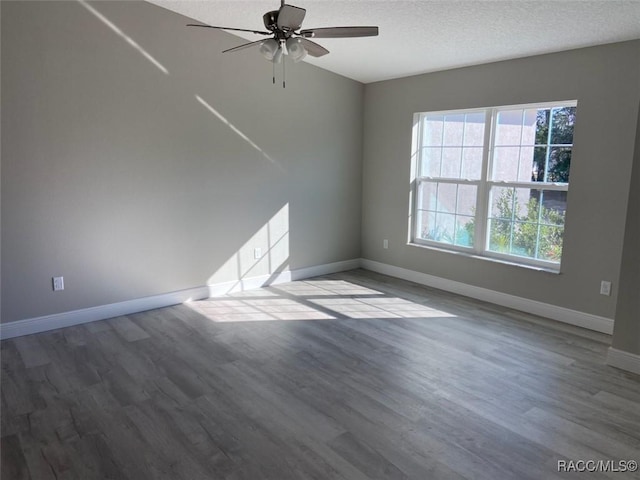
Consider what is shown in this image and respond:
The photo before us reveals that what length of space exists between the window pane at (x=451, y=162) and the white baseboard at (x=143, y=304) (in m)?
1.90

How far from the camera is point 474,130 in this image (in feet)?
15.7

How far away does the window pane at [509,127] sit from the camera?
4391 mm

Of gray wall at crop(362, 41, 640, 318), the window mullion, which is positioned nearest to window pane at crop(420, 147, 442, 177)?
gray wall at crop(362, 41, 640, 318)

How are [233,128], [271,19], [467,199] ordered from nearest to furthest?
[271,19]
[233,128]
[467,199]

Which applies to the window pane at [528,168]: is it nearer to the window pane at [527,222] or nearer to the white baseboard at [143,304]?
the window pane at [527,222]

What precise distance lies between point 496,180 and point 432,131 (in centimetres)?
104

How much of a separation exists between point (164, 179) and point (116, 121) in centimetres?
67

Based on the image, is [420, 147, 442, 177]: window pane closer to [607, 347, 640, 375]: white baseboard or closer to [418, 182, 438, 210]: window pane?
[418, 182, 438, 210]: window pane

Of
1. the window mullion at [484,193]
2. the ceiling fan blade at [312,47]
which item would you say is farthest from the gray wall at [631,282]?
the ceiling fan blade at [312,47]

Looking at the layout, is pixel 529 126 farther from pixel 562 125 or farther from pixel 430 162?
pixel 430 162

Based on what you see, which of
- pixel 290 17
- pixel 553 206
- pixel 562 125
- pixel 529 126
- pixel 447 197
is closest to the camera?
pixel 290 17

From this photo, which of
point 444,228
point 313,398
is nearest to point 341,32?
point 313,398

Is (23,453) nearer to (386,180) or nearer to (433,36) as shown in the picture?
(433,36)

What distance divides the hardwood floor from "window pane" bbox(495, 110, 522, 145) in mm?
1747
